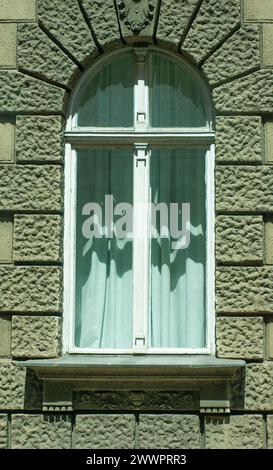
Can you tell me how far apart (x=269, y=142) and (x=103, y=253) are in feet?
5.57

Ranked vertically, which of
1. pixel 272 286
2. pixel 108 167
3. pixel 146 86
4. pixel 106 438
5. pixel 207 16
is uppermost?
pixel 207 16

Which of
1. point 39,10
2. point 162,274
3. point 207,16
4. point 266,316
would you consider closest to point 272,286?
point 266,316

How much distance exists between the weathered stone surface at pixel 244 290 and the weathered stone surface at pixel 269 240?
0.09m

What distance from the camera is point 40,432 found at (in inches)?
309

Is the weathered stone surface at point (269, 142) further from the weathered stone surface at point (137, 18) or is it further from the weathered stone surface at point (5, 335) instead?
the weathered stone surface at point (5, 335)

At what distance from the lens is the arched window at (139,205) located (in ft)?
26.9

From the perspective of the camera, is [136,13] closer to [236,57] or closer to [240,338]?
[236,57]

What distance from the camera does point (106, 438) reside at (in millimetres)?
7805

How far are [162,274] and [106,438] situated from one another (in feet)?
4.79

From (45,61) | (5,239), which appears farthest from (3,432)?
(45,61)

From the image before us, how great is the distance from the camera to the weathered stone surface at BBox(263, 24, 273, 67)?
815 cm

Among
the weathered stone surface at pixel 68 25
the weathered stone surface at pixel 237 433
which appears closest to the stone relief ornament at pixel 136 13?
the weathered stone surface at pixel 68 25

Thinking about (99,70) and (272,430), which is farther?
(99,70)

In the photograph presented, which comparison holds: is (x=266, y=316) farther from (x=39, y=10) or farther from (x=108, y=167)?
(x=39, y=10)
